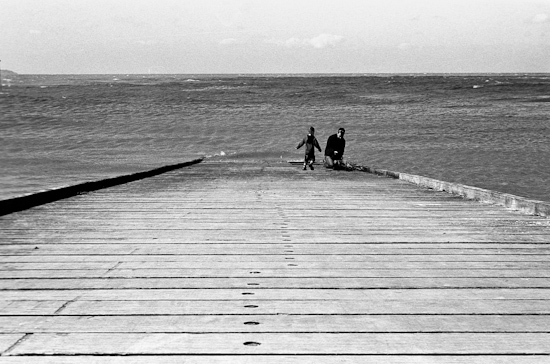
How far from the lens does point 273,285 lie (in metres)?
4.48

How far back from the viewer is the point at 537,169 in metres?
22.1

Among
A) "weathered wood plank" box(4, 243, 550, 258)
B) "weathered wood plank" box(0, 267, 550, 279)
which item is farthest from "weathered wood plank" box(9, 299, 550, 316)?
"weathered wood plank" box(4, 243, 550, 258)

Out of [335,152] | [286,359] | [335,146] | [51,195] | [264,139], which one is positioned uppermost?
[286,359]

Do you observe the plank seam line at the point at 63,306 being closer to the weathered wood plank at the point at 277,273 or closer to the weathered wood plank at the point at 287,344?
the weathered wood plank at the point at 287,344

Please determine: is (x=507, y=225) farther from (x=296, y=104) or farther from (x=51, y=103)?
(x=51, y=103)

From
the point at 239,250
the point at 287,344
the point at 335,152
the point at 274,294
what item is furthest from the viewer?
the point at 335,152

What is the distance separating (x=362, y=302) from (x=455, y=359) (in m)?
1.00

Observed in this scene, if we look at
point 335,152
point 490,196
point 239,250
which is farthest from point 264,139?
point 239,250

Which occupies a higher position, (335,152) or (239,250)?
(239,250)

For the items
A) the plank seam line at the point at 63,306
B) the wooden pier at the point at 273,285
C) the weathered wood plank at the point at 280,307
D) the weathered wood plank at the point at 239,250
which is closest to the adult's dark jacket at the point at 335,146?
the wooden pier at the point at 273,285

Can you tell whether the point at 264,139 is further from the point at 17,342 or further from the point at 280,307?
the point at 17,342

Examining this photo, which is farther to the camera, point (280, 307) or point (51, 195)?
point (51, 195)

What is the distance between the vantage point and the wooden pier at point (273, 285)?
329 centimetres

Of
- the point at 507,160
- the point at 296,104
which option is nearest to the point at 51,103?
the point at 296,104
